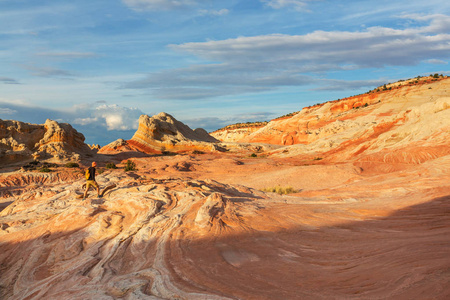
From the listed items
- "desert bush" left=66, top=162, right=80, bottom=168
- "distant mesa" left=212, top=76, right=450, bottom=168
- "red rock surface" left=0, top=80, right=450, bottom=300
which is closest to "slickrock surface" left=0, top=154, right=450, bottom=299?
"red rock surface" left=0, top=80, right=450, bottom=300

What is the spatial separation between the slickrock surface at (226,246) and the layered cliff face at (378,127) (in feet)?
46.2

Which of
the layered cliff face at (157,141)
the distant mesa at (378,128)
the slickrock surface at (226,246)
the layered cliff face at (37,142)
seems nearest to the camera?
the slickrock surface at (226,246)

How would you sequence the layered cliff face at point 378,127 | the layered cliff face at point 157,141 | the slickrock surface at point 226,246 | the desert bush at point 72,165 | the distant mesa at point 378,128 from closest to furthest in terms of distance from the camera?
1. the slickrock surface at point 226,246
2. the distant mesa at point 378,128
3. the layered cliff face at point 378,127
4. the desert bush at point 72,165
5. the layered cliff face at point 157,141

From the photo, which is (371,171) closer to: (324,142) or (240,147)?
(324,142)

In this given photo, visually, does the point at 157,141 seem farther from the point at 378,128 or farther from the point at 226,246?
the point at 226,246

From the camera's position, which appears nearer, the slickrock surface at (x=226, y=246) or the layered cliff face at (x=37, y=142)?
the slickrock surface at (x=226, y=246)

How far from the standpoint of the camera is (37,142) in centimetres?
3706

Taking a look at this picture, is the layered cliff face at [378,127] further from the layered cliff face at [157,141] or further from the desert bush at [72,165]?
the desert bush at [72,165]

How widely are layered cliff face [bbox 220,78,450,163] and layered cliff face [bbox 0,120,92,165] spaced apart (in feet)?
86.3

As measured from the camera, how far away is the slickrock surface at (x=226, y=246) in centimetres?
670

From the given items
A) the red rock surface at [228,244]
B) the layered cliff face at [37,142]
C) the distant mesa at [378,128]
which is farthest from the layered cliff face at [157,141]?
the red rock surface at [228,244]

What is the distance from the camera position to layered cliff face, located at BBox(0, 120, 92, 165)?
33688 millimetres

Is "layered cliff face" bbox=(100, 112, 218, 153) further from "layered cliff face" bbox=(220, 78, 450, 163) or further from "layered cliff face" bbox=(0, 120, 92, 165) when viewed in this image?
"layered cliff face" bbox=(220, 78, 450, 163)

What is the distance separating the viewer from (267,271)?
7551 millimetres
